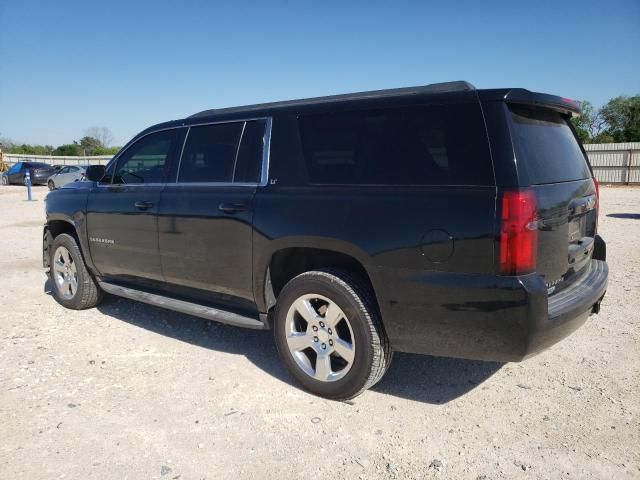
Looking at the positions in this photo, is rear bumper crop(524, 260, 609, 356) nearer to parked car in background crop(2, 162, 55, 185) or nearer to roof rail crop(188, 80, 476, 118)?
roof rail crop(188, 80, 476, 118)

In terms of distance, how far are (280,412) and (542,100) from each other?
8.04ft

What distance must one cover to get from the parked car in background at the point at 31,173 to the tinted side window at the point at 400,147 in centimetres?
3058

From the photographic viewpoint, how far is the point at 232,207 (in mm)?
3672

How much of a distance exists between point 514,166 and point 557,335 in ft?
3.21

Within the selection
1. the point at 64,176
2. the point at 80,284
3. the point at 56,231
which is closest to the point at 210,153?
the point at 80,284

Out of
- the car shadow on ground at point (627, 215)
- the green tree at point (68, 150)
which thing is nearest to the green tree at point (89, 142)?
the green tree at point (68, 150)

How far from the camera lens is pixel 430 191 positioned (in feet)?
9.30

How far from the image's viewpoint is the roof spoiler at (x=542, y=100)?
2781mm

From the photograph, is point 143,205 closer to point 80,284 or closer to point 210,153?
point 210,153

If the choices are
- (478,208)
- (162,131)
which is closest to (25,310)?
(162,131)

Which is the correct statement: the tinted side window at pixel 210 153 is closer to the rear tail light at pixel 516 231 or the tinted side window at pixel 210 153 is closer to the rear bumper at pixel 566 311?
the rear tail light at pixel 516 231

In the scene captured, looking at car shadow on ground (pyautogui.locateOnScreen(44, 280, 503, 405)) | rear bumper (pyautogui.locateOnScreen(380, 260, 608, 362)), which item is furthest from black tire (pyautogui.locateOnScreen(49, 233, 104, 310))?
rear bumper (pyautogui.locateOnScreen(380, 260, 608, 362))

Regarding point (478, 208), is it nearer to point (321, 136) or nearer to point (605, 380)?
point (321, 136)

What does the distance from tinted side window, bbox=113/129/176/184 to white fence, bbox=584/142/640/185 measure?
2648cm
